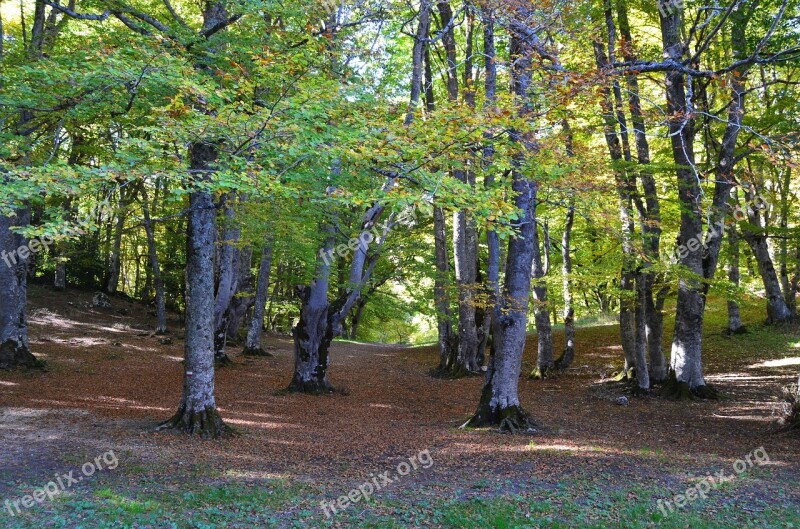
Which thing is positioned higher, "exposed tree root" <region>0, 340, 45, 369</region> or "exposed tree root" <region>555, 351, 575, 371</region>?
"exposed tree root" <region>0, 340, 45, 369</region>

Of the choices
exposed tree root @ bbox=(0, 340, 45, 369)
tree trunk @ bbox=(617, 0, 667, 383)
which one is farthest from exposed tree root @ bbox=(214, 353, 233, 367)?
tree trunk @ bbox=(617, 0, 667, 383)

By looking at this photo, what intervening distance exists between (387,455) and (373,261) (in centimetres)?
616

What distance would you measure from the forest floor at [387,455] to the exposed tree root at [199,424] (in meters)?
0.24

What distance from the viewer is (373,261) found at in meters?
13.1

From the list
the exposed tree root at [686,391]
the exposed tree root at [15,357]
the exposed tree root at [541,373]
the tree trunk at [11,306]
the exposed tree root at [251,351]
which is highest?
the tree trunk at [11,306]

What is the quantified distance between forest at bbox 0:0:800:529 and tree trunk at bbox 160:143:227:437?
0.04m

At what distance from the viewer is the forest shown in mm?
5805

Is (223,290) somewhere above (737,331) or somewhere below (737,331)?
above

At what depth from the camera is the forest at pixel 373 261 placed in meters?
5.80

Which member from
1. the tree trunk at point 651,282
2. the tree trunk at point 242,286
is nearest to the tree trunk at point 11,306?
the tree trunk at point 242,286

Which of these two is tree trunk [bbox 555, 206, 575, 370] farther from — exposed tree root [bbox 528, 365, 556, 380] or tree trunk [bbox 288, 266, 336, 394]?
tree trunk [bbox 288, 266, 336, 394]

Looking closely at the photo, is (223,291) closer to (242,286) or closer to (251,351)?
(242,286)

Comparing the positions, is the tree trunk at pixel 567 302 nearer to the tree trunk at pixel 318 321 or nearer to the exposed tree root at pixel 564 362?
the exposed tree root at pixel 564 362

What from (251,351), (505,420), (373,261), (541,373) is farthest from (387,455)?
(251,351)
